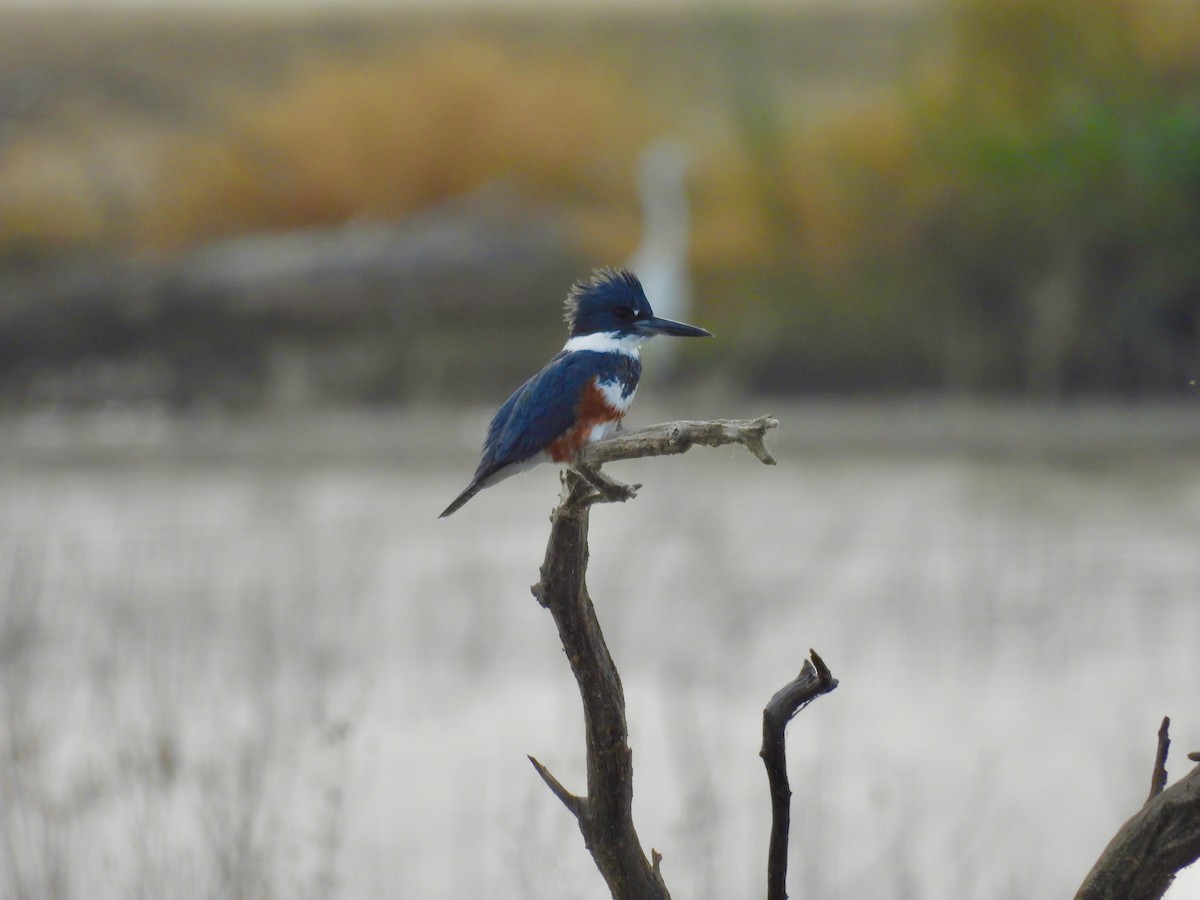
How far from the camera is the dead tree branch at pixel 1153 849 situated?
1.20 m

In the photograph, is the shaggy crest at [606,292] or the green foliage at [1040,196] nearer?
the shaggy crest at [606,292]

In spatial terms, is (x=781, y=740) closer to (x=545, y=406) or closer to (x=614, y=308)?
(x=545, y=406)

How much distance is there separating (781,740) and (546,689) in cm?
442

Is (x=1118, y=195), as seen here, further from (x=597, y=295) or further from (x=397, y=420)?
(x=597, y=295)

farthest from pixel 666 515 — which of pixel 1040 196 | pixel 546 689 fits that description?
pixel 1040 196

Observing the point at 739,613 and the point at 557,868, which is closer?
the point at 557,868

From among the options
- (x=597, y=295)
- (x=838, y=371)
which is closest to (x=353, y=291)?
(x=838, y=371)

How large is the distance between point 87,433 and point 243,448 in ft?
3.57

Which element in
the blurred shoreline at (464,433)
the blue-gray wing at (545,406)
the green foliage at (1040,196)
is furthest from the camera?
the blurred shoreline at (464,433)

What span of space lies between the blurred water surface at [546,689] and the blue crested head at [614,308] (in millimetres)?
362

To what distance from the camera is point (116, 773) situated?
3699mm

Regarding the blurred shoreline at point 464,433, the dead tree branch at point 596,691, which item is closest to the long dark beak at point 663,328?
the dead tree branch at point 596,691

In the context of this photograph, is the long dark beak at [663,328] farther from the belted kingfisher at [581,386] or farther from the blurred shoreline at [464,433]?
the blurred shoreline at [464,433]

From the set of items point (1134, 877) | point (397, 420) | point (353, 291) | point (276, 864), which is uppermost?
point (353, 291)
